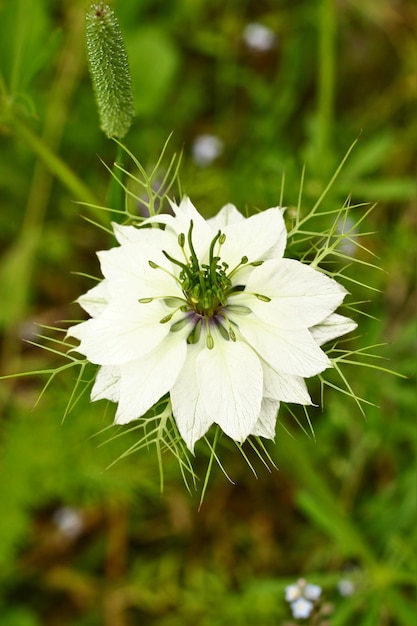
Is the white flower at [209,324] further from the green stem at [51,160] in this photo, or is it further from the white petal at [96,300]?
the green stem at [51,160]

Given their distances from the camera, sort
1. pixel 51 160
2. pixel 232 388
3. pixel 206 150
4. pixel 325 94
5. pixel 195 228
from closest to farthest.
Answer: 1. pixel 232 388
2. pixel 195 228
3. pixel 51 160
4. pixel 325 94
5. pixel 206 150

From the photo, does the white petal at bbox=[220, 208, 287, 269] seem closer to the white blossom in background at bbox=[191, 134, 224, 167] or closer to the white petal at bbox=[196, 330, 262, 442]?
the white petal at bbox=[196, 330, 262, 442]

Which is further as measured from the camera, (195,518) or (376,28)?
(376,28)

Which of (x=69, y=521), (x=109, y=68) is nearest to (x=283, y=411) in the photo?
(x=69, y=521)

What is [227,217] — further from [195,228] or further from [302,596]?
[302,596]

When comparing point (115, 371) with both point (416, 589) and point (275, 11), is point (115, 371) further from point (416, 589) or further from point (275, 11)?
point (275, 11)

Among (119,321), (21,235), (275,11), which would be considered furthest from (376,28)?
(119,321)
